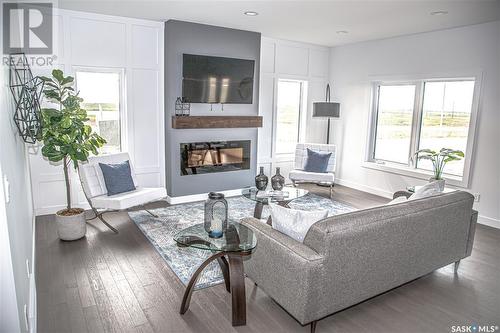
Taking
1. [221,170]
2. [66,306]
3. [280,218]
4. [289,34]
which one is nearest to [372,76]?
[289,34]

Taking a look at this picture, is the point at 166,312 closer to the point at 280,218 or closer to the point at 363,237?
the point at 280,218

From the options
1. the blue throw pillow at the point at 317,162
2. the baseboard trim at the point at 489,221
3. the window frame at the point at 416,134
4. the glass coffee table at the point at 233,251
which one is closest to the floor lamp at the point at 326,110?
the window frame at the point at 416,134

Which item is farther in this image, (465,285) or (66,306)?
(465,285)

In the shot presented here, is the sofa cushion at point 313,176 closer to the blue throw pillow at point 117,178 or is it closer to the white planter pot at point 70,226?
the blue throw pillow at point 117,178

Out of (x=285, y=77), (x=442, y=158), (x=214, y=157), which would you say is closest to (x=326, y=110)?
(x=285, y=77)

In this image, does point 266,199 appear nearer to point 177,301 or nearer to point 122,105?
point 177,301

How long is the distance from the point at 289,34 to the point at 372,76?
5.67 feet

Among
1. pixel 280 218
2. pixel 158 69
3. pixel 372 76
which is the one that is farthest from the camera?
pixel 372 76

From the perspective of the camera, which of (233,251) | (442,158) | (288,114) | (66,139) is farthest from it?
(288,114)

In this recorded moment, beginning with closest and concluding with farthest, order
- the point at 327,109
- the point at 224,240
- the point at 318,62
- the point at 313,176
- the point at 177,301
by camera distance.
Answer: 1. the point at 224,240
2. the point at 177,301
3. the point at 313,176
4. the point at 327,109
5. the point at 318,62

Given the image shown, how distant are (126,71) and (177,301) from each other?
365cm

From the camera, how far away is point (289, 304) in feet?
8.20

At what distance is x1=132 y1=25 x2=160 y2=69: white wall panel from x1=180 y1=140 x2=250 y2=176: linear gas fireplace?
4.40 feet

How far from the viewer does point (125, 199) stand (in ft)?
14.4
